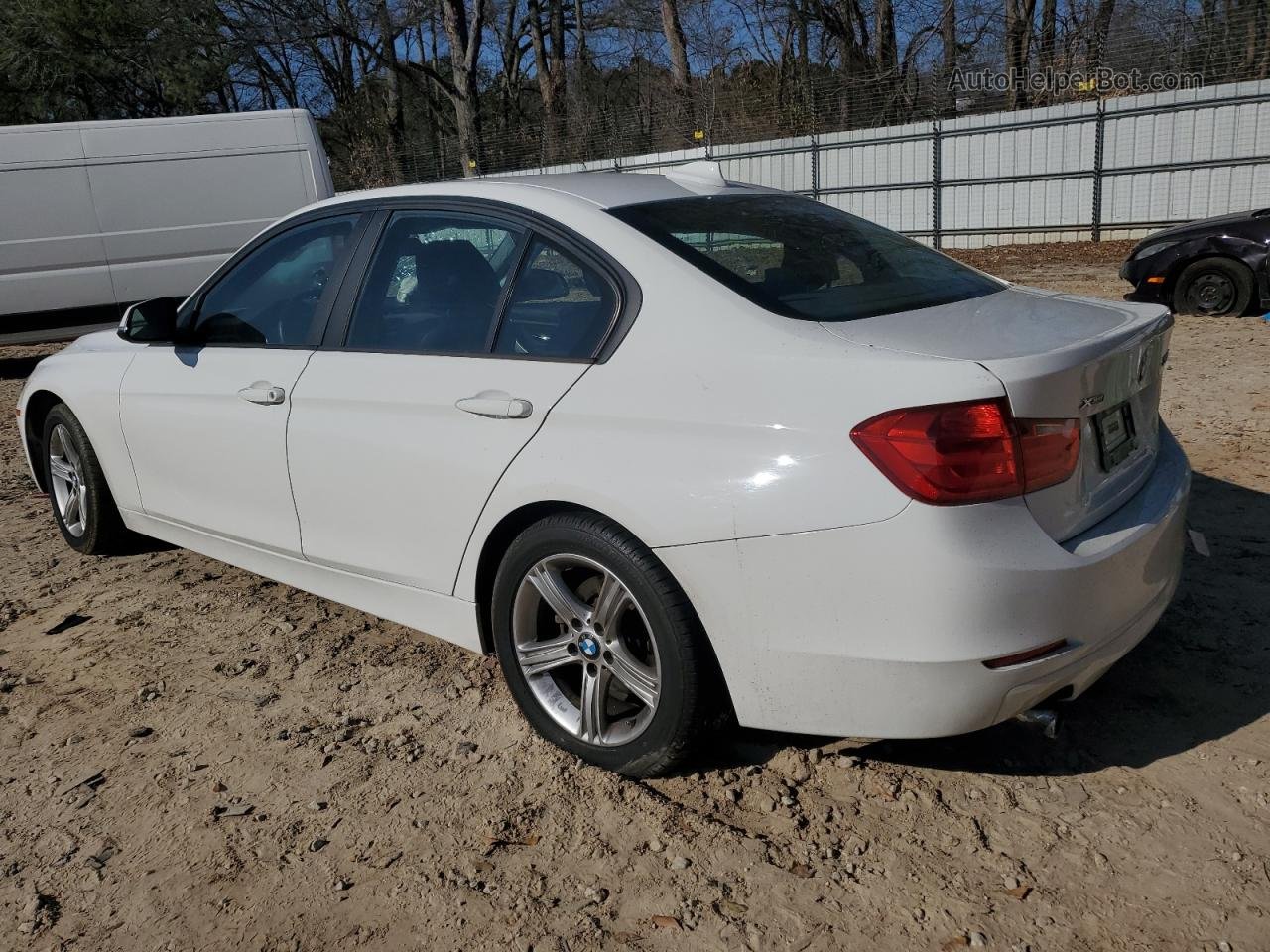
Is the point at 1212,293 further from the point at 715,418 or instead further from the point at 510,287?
the point at 715,418

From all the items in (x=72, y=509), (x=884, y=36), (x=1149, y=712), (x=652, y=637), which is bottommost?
(x=1149, y=712)

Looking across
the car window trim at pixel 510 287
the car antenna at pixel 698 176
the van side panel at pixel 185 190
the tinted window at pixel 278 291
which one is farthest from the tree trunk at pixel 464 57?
the car window trim at pixel 510 287

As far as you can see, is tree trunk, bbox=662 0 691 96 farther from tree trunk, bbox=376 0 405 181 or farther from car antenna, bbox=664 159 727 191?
car antenna, bbox=664 159 727 191

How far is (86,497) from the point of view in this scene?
4.98 metres

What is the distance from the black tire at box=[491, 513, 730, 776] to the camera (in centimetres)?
274

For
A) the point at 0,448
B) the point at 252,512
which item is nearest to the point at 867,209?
the point at 0,448

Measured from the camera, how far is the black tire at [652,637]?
2.74m

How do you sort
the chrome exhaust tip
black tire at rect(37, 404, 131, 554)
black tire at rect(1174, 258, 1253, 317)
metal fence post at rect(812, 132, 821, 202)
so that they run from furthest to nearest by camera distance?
metal fence post at rect(812, 132, 821, 202), black tire at rect(1174, 258, 1253, 317), black tire at rect(37, 404, 131, 554), the chrome exhaust tip

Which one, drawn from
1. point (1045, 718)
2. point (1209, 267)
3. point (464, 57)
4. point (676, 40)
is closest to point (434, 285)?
point (1045, 718)

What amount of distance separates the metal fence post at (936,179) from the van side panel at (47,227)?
14.1 meters

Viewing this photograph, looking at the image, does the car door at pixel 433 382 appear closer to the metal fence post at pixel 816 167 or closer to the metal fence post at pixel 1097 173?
the metal fence post at pixel 1097 173

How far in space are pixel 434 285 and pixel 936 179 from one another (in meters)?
18.7

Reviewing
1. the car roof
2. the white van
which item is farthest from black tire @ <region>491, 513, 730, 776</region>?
the white van

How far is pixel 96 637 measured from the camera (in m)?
4.28
